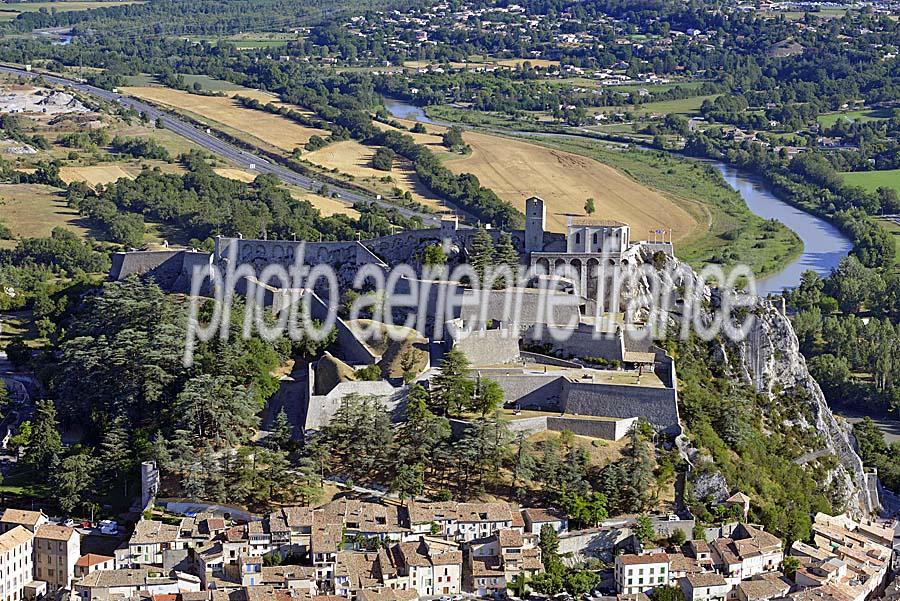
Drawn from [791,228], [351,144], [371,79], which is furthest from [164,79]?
[791,228]

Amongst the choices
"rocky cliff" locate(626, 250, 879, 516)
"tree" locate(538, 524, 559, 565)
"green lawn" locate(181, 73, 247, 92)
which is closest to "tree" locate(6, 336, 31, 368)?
"rocky cliff" locate(626, 250, 879, 516)

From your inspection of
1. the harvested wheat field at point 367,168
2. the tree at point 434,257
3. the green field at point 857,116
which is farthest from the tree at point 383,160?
the tree at point 434,257

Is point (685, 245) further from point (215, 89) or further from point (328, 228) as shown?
point (215, 89)

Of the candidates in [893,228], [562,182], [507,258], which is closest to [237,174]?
[562,182]

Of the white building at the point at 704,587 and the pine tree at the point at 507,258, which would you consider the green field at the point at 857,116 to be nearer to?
the pine tree at the point at 507,258

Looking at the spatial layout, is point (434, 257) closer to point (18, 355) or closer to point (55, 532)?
point (18, 355)
